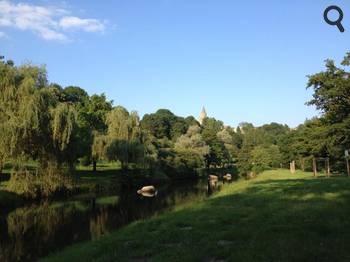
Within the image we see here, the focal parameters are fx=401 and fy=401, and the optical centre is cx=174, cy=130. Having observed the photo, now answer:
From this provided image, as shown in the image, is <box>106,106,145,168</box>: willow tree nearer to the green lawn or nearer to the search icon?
the green lawn

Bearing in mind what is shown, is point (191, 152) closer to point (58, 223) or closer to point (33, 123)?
point (33, 123)

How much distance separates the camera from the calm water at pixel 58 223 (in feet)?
43.6

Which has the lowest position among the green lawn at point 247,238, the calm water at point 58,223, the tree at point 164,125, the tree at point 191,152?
the calm water at point 58,223

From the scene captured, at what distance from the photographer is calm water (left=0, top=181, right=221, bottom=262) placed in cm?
1329

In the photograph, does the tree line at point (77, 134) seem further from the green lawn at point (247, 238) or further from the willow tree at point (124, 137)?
the green lawn at point (247, 238)

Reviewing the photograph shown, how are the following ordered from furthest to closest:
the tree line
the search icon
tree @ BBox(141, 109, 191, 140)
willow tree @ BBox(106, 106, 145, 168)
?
tree @ BBox(141, 109, 191, 140) < willow tree @ BBox(106, 106, 145, 168) < the tree line < the search icon

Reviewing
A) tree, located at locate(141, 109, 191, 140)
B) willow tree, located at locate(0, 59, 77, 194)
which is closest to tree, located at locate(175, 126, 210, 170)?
willow tree, located at locate(0, 59, 77, 194)

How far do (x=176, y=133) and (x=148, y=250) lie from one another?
9947 centimetres

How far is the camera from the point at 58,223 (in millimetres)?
17875

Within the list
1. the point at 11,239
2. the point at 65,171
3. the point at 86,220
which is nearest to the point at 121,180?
the point at 65,171

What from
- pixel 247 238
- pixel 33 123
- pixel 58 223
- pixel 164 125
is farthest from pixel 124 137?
pixel 164 125

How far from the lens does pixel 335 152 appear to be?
34.0 meters

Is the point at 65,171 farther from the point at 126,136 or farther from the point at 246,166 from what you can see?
the point at 246,166

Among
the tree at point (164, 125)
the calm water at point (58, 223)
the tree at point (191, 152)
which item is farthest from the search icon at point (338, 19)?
the tree at point (164, 125)
